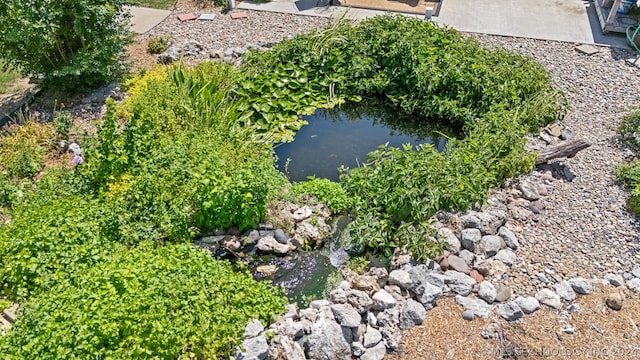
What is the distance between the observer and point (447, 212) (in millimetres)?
5594

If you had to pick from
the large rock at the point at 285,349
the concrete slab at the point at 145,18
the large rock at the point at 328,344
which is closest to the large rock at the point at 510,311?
the large rock at the point at 328,344

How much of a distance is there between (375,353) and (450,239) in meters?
1.61

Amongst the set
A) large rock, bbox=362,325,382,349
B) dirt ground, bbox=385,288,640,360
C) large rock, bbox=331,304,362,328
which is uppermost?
large rock, bbox=331,304,362,328

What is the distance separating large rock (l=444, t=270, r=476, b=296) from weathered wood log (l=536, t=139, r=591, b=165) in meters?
2.33

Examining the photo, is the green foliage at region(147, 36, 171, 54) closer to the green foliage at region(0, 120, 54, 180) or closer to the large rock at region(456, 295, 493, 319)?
the green foliage at region(0, 120, 54, 180)

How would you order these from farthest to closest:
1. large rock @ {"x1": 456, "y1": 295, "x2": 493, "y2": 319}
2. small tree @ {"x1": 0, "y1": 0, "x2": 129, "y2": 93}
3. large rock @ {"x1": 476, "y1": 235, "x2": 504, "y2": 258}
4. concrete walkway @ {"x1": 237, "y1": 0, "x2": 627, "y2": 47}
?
concrete walkway @ {"x1": 237, "y1": 0, "x2": 627, "y2": 47} → small tree @ {"x1": 0, "y1": 0, "x2": 129, "y2": 93} → large rock @ {"x1": 476, "y1": 235, "x2": 504, "y2": 258} → large rock @ {"x1": 456, "y1": 295, "x2": 493, "y2": 319}

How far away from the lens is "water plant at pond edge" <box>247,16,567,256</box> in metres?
5.59

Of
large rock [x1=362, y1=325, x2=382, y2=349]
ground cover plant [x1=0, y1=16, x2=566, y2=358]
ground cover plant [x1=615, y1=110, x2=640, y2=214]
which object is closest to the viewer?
ground cover plant [x1=0, y1=16, x2=566, y2=358]

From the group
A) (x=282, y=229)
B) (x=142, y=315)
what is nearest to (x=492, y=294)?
(x=282, y=229)

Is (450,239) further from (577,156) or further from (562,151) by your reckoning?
(577,156)

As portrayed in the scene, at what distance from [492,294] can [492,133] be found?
8.77 feet

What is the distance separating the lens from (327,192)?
19.6 ft

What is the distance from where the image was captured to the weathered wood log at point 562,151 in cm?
630

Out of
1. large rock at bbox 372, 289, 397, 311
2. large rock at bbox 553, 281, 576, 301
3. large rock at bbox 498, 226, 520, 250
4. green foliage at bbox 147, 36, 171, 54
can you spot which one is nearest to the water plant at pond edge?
large rock at bbox 498, 226, 520, 250
